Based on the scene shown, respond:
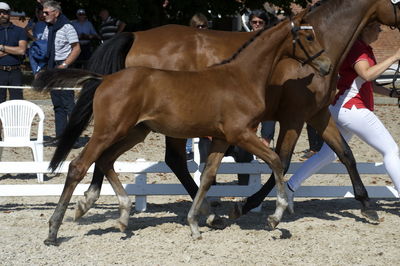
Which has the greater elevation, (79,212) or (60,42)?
(60,42)

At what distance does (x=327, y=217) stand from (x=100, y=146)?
2.62 meters

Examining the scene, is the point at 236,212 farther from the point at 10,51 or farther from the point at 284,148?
the point at 10,51

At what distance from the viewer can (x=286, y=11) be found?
21.7 meters

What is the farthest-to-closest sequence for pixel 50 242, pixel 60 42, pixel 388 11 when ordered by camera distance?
pixel 60 42
pixel 388 11
pixel 50 242

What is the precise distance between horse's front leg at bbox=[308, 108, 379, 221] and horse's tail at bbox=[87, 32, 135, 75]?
196cm

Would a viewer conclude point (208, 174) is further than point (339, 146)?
No

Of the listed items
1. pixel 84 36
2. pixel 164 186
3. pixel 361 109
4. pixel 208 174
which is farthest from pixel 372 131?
pixel 84 36

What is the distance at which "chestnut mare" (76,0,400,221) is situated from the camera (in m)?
7.27

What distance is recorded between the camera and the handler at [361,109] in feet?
24.1

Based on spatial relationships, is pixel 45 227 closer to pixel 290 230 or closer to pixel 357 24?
pixel 290 230

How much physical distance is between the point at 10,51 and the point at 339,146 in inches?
227

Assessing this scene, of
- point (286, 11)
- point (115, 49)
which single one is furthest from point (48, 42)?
point (286, 11)

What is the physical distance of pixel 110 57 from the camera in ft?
24.5

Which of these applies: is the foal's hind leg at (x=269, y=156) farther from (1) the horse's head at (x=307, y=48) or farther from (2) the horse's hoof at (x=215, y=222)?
(1) the horse's head at (x=307, y=48)
